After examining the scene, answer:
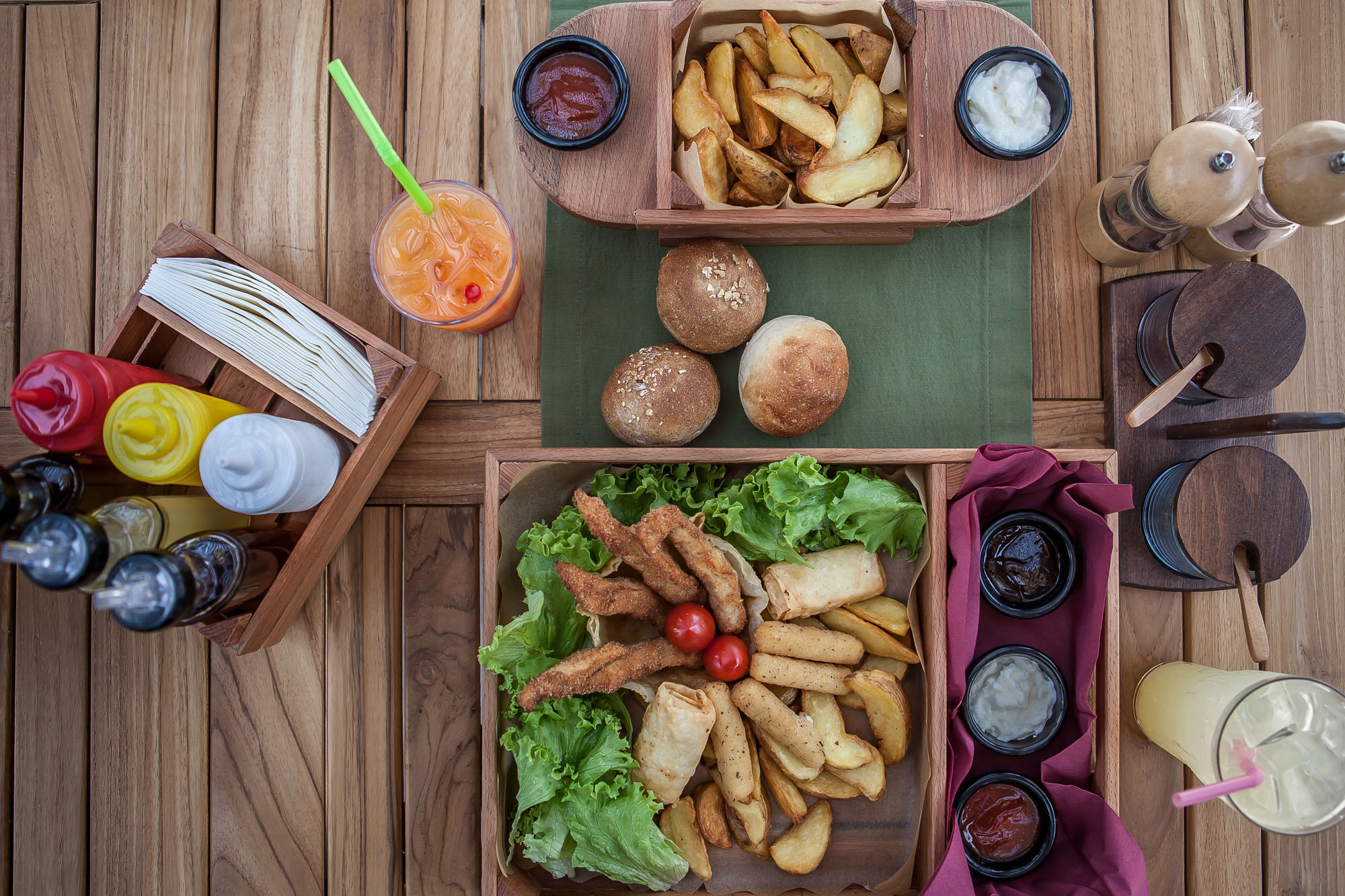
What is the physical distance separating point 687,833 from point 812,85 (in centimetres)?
155

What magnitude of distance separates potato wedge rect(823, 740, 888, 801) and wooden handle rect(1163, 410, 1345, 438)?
3.22ft

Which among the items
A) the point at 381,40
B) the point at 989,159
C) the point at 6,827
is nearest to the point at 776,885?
the point at 989,159

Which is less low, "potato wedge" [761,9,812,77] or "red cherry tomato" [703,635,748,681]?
"potato wedge" [761,9,812,77]

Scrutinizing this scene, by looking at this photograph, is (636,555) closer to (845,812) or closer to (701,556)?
(701,556)

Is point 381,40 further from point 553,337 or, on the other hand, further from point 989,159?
point 989,159

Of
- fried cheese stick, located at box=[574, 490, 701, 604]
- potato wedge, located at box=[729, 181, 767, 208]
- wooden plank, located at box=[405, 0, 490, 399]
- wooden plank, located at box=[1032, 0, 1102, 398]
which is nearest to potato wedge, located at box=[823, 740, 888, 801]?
fried cheese stick, located at box=[574, 490, 701, 604]

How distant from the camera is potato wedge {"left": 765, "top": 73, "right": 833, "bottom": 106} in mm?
1542

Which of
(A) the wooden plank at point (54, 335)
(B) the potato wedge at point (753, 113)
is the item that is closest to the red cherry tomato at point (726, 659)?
(B) the potato wedge at point (753, 113)

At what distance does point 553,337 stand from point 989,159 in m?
1.05

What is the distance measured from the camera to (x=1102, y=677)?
156 cm

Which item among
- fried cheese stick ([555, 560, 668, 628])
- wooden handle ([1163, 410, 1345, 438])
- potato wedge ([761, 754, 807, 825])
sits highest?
wooden handle ([1163, 410, 1345, 438])

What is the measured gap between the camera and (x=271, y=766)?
1842mm

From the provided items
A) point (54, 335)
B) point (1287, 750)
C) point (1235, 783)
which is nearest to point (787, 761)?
point (1235, 783)

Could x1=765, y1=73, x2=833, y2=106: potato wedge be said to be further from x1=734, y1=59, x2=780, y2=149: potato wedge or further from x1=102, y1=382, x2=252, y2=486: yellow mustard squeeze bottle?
x1=102, y1=382, x2=252, y2=486: yellow mustard squeeze bottle
